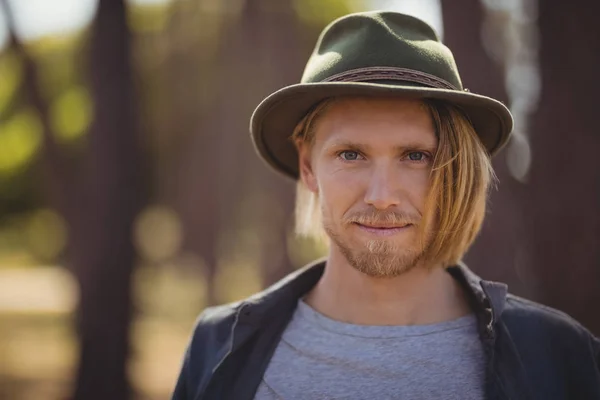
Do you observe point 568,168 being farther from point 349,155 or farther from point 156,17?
point 156,17

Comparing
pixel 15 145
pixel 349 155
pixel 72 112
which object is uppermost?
pixel 349 155

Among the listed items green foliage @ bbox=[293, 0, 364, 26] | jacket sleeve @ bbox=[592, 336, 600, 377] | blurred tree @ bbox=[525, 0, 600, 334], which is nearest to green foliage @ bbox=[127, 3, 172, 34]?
Answer: green foliage @ bbox=[293, 0, 364, 26]

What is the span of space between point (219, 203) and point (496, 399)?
1558cm

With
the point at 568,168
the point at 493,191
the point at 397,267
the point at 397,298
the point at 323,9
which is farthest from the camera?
the point at 323,9

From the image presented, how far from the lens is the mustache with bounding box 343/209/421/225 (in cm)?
234

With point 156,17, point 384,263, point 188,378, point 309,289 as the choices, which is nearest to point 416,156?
point 384,263

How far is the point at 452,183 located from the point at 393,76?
0.47m

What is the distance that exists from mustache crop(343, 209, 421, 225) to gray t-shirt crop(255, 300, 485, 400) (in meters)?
0.44

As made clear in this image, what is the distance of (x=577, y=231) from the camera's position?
13.2ft

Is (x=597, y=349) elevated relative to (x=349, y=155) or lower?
lower

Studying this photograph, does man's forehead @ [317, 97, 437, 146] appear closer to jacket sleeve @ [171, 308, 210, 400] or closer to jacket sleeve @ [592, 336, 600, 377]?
jacket sleeve @ [592, 336, 600, 377]

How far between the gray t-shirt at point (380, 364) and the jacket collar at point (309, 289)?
0.33 feet

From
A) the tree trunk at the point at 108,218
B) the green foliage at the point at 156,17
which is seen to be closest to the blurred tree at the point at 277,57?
the green foliage at the point at 156,17

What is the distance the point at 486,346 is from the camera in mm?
2357
